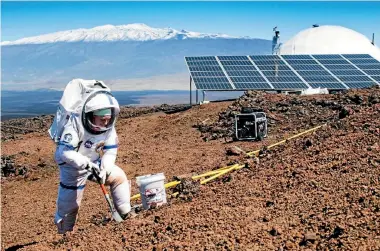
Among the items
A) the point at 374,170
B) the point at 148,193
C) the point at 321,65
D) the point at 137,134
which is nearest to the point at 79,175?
the point at 148,193

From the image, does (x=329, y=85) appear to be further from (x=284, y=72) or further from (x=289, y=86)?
(x=284, y=72)

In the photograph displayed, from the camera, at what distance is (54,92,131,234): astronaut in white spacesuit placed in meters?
6.19

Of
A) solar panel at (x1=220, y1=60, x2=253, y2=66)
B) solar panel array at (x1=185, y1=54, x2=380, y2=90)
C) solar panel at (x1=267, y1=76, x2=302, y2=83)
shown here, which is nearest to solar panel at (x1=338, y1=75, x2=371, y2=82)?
solar panel array at (x1=185, y1=54, x2=380, y2=90)

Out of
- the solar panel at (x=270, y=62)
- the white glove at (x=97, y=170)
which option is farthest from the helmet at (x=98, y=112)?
the solar panel at (x=270, y=62)

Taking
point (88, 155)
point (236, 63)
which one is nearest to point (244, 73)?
point (236, 63)

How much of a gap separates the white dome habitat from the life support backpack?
3335 cm

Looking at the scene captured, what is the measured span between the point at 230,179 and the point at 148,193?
126 centimetres

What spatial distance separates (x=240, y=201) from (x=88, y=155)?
1985 millimetres

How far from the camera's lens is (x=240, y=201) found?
598 centimetres

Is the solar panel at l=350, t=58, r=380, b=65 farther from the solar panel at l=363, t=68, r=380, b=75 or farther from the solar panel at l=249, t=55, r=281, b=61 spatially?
the solar panel at l=249, t=55, r=281, b=61

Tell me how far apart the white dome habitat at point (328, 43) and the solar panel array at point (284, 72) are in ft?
43.0

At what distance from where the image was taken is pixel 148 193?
6.73 m

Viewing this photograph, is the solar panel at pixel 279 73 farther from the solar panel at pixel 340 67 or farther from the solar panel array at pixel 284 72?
the solar panel at pixel 340 67

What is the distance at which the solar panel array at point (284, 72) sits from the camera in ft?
68.7
